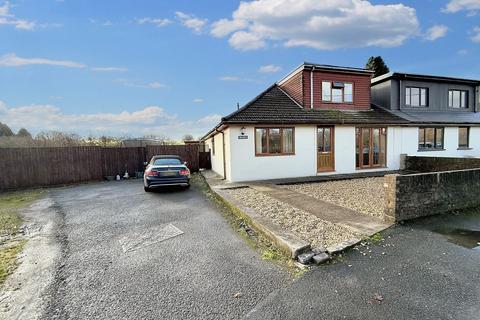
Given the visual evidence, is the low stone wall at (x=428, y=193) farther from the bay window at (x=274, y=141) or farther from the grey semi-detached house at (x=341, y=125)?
the bay window at (x=274, y=141)

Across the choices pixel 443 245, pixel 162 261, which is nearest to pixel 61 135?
pixel 162 261

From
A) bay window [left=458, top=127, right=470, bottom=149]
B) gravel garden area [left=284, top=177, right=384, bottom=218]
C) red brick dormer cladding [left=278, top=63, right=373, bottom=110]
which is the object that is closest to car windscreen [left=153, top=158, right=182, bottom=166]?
gravel garden area [left=284, top=177, right=384, bottom=218]

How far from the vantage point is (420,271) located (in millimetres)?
3584

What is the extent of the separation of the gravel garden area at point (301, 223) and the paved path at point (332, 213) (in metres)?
0.26

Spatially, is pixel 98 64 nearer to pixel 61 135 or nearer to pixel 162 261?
pixel 61 135

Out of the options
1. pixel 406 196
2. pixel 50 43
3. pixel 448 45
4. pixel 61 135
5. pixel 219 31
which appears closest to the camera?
pixel 406 196

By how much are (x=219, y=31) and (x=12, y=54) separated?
36.6 feet

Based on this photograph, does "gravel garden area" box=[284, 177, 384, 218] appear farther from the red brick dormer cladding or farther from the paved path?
the red brick dormer cladding

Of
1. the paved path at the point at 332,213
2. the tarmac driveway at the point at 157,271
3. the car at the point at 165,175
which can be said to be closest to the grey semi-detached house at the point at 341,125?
the car at the point at 165,175

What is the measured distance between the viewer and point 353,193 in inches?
346

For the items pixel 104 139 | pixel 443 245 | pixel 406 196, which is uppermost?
pixel 104 139

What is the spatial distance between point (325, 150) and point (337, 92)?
3777mm

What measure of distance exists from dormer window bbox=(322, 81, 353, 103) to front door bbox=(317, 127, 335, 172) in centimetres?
214

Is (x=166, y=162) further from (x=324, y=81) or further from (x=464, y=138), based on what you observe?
(x=464, y=138)
